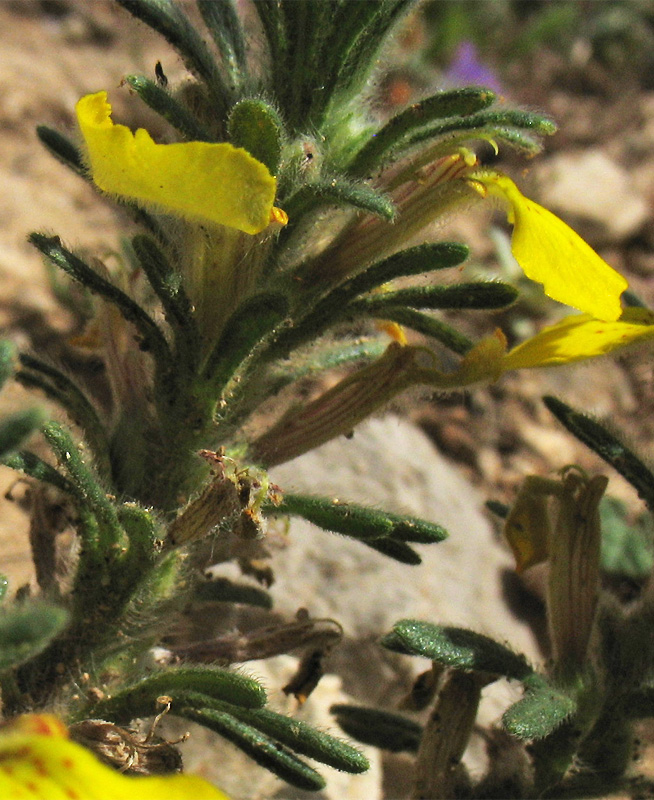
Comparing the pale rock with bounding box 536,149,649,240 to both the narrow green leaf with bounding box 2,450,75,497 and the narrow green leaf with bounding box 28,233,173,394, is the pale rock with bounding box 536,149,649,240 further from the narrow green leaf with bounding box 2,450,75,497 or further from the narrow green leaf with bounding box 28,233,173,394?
the narrow green leaf with bounding box 2,450,75,497

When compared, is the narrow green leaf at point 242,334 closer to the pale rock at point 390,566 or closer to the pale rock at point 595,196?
the pale rock at point 390,566

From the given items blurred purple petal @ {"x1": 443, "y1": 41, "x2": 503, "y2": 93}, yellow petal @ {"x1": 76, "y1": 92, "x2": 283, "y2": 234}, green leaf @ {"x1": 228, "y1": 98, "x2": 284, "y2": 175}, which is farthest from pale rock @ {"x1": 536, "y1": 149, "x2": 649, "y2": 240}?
yellow petal @ {"x1": 76, "y1": 92, "x2": 283, "y2": 234}

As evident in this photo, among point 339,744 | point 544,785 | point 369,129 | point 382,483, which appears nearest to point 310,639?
point 339,744

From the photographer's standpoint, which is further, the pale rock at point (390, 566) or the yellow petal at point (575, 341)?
the pale rock at point (390, 566)

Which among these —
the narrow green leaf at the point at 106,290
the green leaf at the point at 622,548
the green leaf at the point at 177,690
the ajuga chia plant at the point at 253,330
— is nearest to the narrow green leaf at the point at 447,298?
the ajuga chia plant at the point at 253,330

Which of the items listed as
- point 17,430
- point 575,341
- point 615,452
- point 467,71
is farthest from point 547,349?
point 467,71
